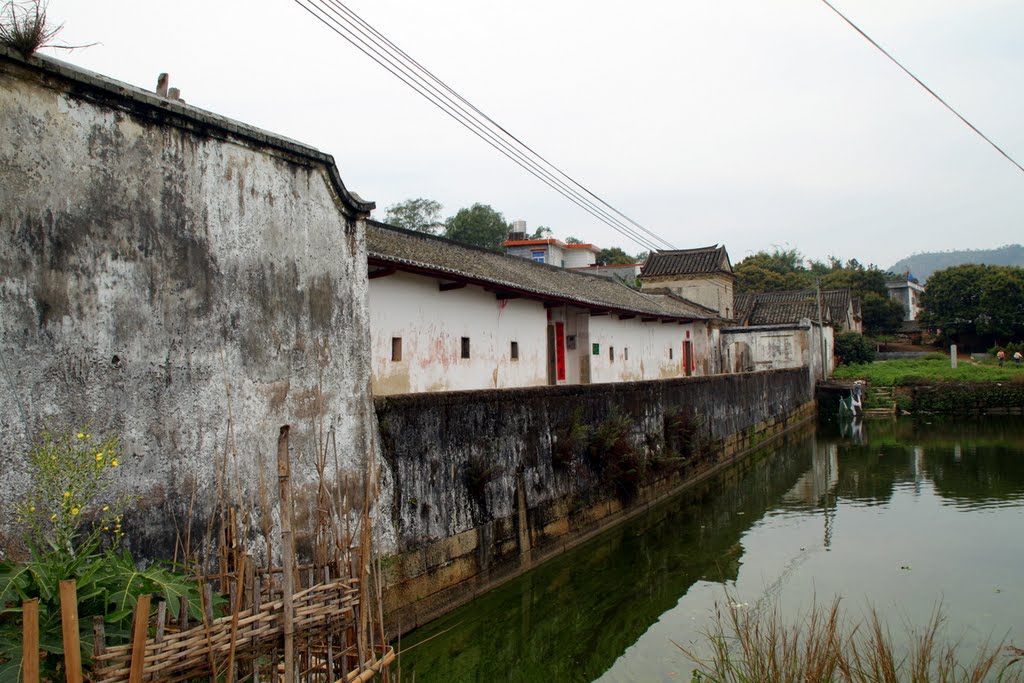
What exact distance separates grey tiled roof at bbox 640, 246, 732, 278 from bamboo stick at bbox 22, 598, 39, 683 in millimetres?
32418

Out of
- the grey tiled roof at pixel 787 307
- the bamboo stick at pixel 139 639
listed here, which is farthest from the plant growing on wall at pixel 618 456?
the grey tiled roof at pixel 787 307

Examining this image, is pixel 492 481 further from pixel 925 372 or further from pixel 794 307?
pixel 794 307

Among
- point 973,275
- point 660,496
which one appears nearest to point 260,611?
point 660,496

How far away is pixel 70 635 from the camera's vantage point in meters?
2.80

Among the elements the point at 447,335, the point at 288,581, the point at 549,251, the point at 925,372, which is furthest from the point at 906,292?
the point at 288,581

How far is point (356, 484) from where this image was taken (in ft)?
21.9

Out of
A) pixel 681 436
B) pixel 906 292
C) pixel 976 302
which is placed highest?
pixel 906 292

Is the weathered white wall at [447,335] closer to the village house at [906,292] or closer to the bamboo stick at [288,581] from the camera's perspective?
the bamboo stick at [288,581]

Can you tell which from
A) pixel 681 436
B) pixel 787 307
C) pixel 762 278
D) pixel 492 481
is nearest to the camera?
pixel 492 481

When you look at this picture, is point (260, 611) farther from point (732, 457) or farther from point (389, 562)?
point (732, 457)

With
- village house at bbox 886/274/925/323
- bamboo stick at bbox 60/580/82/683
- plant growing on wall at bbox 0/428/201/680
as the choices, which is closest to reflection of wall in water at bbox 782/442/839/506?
plant growing on wall at bbox 0/428/201/680

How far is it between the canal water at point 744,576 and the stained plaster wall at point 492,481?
305 mm

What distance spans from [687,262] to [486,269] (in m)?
21.9

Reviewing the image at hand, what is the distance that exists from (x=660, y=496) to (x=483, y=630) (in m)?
6.79
